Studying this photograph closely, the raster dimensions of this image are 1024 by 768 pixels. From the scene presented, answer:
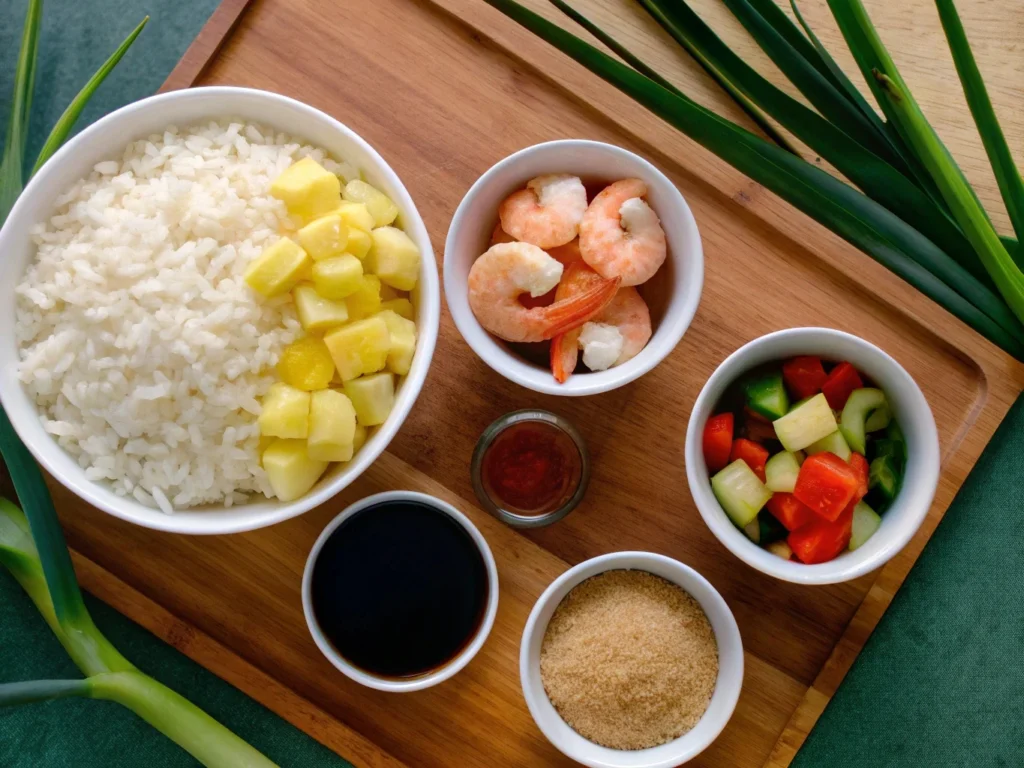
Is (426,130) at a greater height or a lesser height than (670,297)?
greater

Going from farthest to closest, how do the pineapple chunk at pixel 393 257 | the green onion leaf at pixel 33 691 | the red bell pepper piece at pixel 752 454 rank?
1. the red bell pepper piece at pixel 752 454
2. the pineapple chunk at pixel 393 257
3. the green onion leaf at pixel 33 691

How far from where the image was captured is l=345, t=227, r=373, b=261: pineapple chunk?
122 cm

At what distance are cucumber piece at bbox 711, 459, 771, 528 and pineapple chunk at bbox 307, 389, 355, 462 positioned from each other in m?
0.57

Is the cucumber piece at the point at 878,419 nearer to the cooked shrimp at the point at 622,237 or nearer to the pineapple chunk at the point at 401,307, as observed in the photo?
the cooked shrimp at the point at 622,237

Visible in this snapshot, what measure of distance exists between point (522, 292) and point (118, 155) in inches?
25.7

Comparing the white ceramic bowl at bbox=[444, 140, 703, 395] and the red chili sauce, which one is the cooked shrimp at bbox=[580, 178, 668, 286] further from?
the red chili sauce

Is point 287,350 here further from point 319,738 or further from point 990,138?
point 990,138

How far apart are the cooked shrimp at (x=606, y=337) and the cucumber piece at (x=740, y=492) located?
0.24 meters

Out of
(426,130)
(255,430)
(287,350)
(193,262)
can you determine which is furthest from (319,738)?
(426,130)

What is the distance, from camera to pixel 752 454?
1.36m

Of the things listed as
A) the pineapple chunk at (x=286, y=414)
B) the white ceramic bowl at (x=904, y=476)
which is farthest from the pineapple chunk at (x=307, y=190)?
the white ceramic bowl at (x=904, y=476)

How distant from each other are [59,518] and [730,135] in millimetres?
1271

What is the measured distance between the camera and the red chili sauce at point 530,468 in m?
1.43

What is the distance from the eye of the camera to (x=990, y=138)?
4.21 ft
